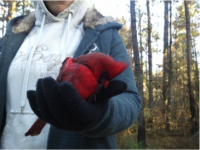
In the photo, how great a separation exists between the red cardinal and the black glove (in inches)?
3.1

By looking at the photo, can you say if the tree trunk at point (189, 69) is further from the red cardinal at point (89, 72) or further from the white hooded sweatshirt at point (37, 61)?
the red cardinal at point (89, 72)

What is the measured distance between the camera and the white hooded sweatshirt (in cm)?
160

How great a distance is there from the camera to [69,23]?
1.85m

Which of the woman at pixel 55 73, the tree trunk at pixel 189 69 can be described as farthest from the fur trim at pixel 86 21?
the tree trunk at pixel 189 69

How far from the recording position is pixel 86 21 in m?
1.79

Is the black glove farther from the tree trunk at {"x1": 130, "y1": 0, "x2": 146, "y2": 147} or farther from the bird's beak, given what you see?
the tree trunk at {"x1": 130, "y1": 0, "x2": 146, "y2": 147}

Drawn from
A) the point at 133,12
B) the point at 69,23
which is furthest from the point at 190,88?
the point at 69,23

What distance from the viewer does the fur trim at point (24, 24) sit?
191 centimetres

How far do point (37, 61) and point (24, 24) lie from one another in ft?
1.62

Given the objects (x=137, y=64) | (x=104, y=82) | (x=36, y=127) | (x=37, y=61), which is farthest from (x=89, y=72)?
(x=137, y=64)

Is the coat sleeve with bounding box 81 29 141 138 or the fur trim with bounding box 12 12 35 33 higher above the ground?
the fur trim with bounding box 12 12 35 33

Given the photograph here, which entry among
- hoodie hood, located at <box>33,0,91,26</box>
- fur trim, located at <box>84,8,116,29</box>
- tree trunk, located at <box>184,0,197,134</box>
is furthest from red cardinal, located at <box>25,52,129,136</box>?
tree trunk, located at <box>184,0,197,134</box>

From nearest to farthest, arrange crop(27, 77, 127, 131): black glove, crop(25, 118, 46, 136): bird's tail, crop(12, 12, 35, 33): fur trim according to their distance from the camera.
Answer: crop(27, 77, 127, 131): black glove < crop(25, 118, 46, 136): bird's tail < crop(12, 12, 35, 33): fur trim

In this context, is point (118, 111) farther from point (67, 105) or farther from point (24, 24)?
point (24, 24)
